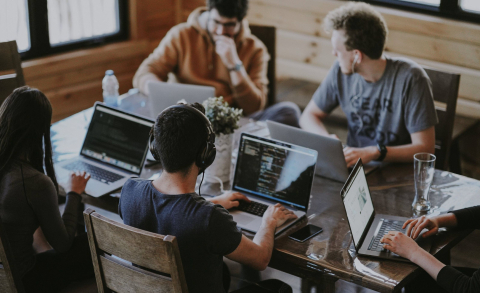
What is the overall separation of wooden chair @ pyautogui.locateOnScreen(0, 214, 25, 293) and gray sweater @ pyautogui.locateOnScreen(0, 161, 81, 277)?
52 millimetres

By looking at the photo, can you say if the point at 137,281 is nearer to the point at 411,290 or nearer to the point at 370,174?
the point at 411,290

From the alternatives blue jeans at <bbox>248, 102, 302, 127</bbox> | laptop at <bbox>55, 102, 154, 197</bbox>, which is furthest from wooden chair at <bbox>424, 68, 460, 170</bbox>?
laptop at <bbox>55, 102, 154, 197</bbox>

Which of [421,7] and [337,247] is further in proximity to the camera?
[421,7]

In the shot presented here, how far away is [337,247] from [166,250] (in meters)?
0.60

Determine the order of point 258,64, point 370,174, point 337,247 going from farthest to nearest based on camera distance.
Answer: point 258,64 → point 370,174 → point 337,247

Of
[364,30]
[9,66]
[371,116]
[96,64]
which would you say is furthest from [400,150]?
[96,64]

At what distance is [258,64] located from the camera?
3246 millimetres

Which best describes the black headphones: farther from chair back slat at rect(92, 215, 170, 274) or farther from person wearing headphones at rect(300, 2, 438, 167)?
person wearing headphones at rect(300, 2, 438, 167)

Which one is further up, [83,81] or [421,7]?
[421,7]

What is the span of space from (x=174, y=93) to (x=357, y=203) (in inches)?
42.8

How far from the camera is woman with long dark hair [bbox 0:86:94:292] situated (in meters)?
1.74

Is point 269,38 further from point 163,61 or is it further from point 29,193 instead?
point 29,193

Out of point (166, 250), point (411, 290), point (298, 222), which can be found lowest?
point (411, 290)

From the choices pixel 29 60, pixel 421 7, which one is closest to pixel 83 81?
pixel 29 60
